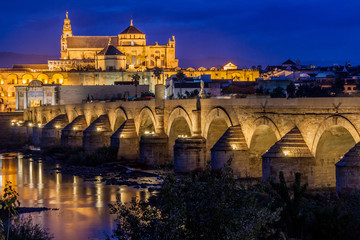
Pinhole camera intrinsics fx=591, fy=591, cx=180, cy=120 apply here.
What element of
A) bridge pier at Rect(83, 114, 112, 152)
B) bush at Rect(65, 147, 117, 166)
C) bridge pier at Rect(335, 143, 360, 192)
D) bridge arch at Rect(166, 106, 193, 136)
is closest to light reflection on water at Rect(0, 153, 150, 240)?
bush at Rect(65, 147, 117, 166)

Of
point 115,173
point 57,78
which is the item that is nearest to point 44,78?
point 57,78

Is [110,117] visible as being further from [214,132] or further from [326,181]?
[326,181]

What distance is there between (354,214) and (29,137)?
48.1 m

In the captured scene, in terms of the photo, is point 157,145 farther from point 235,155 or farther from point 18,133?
point 18,133

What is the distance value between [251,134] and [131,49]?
81.3 meters

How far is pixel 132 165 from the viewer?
32.2m

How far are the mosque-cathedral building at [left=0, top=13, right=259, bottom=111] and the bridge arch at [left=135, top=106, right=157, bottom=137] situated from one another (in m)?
56.1

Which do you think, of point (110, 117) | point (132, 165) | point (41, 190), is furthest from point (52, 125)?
point (41, 190)

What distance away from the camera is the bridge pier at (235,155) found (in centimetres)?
2286

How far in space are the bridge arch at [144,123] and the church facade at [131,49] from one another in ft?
209

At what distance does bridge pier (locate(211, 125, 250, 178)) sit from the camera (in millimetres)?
22859

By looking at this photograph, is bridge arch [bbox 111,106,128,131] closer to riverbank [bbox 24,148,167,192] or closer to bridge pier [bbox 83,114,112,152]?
bridge pier [bbox 83,114,112,152]

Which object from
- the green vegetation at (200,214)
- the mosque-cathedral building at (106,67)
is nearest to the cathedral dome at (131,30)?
the mosque-cathedral building at (106,67)

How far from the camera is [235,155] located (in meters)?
23.0
